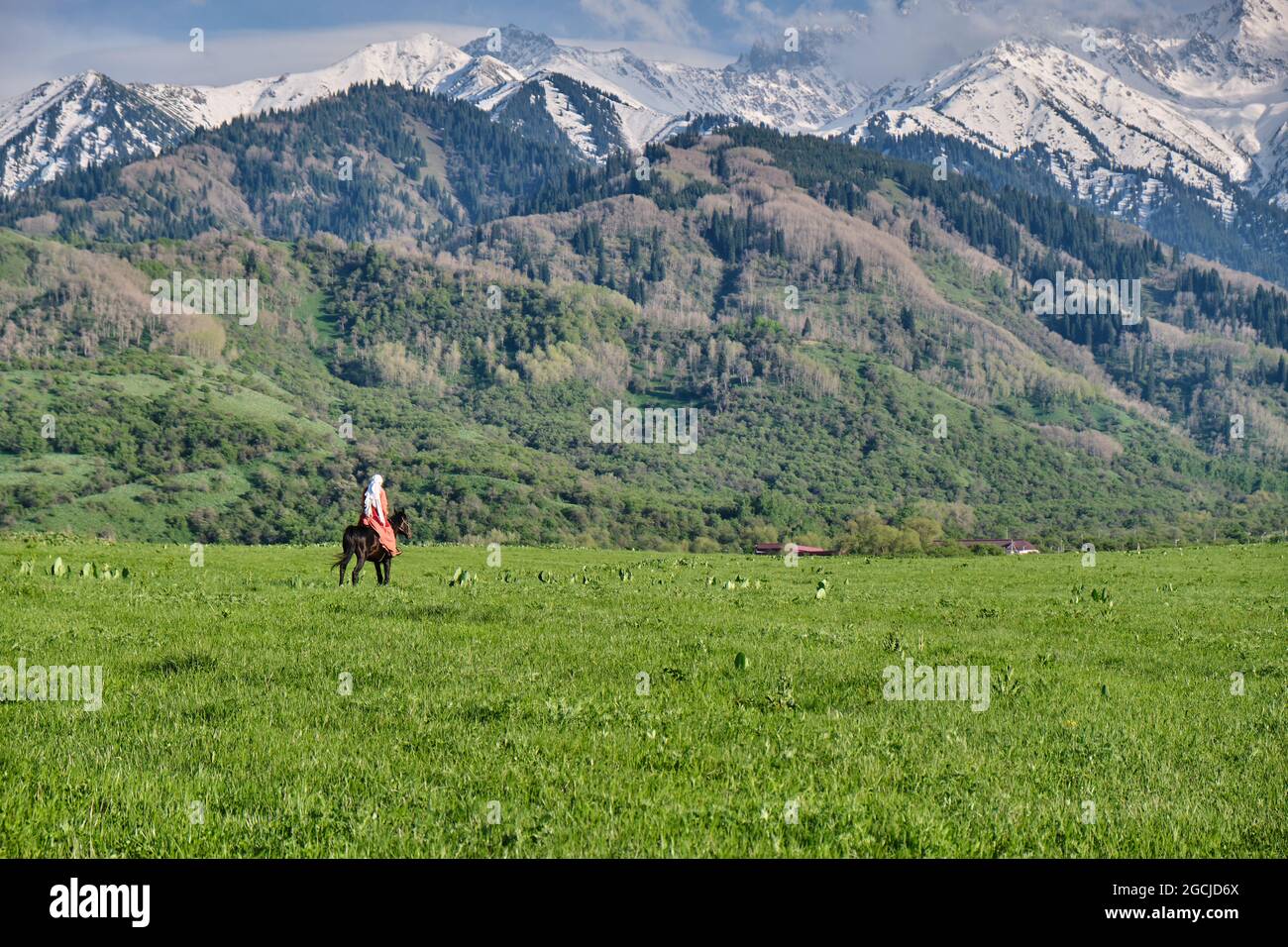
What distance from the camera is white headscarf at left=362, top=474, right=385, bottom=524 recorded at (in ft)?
112

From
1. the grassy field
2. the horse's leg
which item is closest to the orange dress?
the horse's leg

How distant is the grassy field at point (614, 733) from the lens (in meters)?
11.0

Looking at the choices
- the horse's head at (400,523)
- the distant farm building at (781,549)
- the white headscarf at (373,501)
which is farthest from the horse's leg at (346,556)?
the distant farm building at (781,549)

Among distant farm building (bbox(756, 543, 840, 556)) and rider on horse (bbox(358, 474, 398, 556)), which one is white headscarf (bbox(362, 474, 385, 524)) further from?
distant farm building (bbox(756, 543, 840, 556))

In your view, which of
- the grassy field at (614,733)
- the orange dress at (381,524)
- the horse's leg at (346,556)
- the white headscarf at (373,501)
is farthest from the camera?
the orange dress at (381,524)

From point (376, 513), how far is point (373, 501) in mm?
597

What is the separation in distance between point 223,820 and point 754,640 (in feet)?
42.9

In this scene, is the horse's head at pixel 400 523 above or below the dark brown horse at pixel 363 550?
above

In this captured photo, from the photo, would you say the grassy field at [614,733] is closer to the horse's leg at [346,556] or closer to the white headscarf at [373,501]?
the horse's leg at [346,556]

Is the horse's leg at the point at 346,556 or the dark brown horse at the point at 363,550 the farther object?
the dark brown horse at the point at 363,550

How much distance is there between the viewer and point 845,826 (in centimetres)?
1116

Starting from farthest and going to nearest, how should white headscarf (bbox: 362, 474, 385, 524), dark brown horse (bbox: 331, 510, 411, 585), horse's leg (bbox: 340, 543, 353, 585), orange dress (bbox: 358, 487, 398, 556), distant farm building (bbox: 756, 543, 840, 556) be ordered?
distant farm building (bbox: 756, 543, 840, 556)
orange dress (bbox: 358, 487, 398, 556)
white headscarf (bbox: 362, 474, 385, 524)
dark brown horse (bbox: 331, 510, 411, 585)
horse's leg (bbox: 340, 543, 353, 585)
